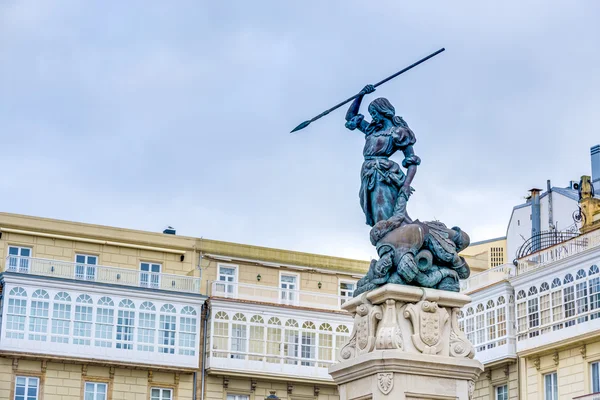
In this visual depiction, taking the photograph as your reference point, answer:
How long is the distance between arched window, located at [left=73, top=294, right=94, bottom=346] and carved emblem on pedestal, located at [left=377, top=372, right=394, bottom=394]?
4403 cm

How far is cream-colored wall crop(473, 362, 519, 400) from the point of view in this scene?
174 feet

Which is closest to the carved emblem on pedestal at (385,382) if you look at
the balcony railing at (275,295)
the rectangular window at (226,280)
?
the balcony railing at (275,295)

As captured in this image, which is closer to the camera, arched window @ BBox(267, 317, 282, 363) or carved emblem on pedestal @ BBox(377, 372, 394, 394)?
carved emblem on pedestal @ BBox(377, 372, 394, 394)

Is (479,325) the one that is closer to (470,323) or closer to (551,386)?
(470,323)

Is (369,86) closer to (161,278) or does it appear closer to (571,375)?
(571,375)

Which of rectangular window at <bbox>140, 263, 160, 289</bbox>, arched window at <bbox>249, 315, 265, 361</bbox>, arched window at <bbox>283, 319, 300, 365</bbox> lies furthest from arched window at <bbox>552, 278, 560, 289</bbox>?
rectangular window at <bbox>140, 263, 160, 289</bbox>

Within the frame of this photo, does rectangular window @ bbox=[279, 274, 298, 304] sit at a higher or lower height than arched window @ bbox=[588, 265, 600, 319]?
higher

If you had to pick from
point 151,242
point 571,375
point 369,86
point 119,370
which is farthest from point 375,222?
point 151,242

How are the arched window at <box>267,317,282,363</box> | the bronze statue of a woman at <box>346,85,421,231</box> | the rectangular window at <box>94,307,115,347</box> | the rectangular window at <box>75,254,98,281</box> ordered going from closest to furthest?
the bronze statue of a woman at <box>346,85,421,231</box> < the rectangular window at <box>94,307,115,347</box> < the rectangular window at <box>75,254,98,281</box> < the arched window at <box>267,317,282,363</box>

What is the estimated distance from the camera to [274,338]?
61.3 m

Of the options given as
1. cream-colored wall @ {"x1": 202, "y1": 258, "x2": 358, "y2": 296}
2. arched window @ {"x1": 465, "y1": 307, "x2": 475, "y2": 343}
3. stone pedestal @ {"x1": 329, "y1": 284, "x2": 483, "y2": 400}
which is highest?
cream-colored wall @ {"x1": 202, "y1": 258, "x2": 358, "y2": 296}

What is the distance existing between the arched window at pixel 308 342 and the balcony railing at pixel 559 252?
12673mm

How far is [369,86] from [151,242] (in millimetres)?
46964

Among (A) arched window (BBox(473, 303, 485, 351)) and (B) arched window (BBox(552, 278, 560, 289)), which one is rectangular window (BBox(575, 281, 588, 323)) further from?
(A) arched window (BBox(473, 303, 485, 351))
